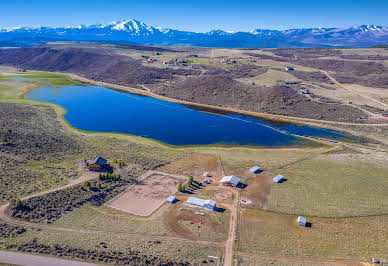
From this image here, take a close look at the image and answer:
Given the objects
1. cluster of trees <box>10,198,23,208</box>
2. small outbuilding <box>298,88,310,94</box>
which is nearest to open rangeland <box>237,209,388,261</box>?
cluster of trees <box>10,198,23,208</box>

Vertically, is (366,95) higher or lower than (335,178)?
higher

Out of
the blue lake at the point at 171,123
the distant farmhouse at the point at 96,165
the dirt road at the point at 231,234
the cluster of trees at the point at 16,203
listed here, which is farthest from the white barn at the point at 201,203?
the blue lake at the point at 171,123

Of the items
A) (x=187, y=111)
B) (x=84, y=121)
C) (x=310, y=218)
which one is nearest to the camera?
(x=310, y=218)

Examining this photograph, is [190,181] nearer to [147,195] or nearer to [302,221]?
[147,195]

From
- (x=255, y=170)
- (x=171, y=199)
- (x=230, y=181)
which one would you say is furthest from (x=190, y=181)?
(x=255, y=170)

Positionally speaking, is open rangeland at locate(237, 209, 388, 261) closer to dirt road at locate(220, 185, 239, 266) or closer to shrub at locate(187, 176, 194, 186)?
dirt road at locate(220, 185, 239, 266)

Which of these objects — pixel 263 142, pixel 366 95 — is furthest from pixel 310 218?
pixel 366 95

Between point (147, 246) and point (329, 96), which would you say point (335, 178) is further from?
point (329, 96)
